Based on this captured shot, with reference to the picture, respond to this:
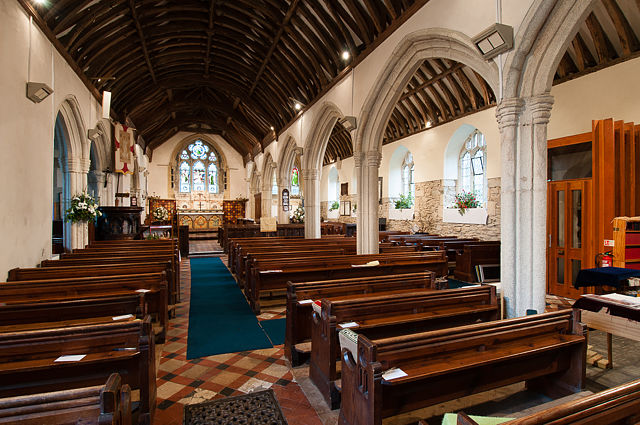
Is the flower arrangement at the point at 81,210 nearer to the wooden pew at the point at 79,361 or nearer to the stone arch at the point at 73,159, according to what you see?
the stone arch at the point at 73,159

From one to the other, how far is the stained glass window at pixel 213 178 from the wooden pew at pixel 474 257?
1737 centimetres

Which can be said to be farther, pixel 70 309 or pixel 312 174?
pixel 312 174

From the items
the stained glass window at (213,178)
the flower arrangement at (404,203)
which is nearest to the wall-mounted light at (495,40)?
the flower arrangement at (404,203)

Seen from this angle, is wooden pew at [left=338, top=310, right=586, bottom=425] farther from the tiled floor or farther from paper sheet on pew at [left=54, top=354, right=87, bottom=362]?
paper sheet on pew at [left=54, top=354, right=87, bottom=362]

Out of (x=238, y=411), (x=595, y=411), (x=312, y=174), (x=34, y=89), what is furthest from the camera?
(x=312, y=174)

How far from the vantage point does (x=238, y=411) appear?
256 centimetres

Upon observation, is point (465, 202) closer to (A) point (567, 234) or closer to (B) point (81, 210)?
(A) point (567, 234)

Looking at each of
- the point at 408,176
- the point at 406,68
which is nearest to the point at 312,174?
the point at 408,176

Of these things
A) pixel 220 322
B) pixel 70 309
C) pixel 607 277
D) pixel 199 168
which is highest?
pixel 199 168

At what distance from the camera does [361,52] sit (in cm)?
784

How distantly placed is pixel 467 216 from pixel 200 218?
15011mm

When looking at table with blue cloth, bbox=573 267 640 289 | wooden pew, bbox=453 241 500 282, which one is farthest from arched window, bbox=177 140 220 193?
table with blue cloth, bbox=573 267 640 289

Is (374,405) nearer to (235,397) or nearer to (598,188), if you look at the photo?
(235,397)

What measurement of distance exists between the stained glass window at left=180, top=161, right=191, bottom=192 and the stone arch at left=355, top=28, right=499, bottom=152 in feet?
52.9
